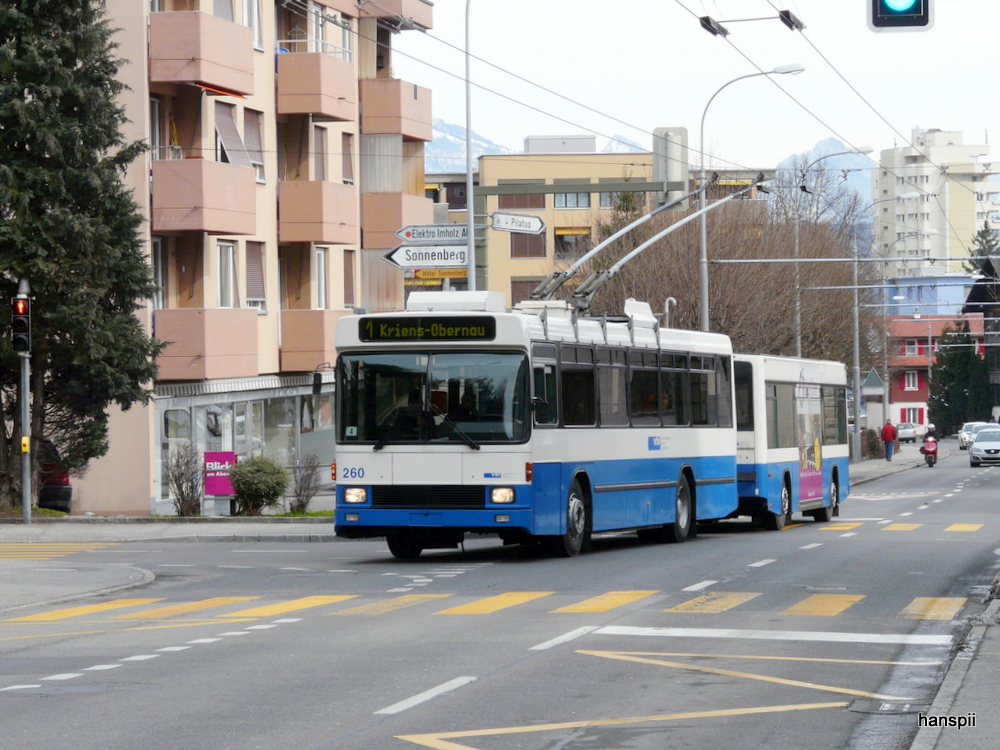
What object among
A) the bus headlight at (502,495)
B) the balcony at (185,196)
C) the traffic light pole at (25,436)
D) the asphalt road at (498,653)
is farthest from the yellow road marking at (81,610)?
the balcony at (185,196)

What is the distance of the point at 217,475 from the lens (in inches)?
1207

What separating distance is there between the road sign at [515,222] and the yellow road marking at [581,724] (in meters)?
17.6

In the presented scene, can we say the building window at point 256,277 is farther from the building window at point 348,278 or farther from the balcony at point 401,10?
the balcony at point 401,10

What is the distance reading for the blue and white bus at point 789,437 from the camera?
28.2 m

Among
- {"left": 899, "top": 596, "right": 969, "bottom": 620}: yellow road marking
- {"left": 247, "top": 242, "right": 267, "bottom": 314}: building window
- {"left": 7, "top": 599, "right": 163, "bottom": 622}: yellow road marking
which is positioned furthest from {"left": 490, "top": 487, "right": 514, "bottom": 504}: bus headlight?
{"left": 247, "top": 242, "right": 267, "bottom": 314}: building window

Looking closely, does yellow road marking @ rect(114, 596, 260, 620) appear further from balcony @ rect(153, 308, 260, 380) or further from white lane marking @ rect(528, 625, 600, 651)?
balcony @ rect(153, 308, 260, 380)

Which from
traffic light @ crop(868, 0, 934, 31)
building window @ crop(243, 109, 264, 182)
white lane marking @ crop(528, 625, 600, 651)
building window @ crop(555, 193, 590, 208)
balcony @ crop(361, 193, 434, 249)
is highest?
building window @ crop(555, 193, 590, 208)

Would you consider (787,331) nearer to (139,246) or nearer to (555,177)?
(139,246)

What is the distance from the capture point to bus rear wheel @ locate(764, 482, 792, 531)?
2939cm

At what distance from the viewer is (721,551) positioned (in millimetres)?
22719

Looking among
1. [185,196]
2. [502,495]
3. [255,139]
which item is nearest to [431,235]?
[502,495]

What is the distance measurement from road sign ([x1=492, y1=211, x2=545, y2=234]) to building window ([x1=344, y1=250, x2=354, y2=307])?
18992mm

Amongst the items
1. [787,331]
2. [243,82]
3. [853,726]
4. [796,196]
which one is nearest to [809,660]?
[853,726]

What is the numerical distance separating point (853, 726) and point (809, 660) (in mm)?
2534
